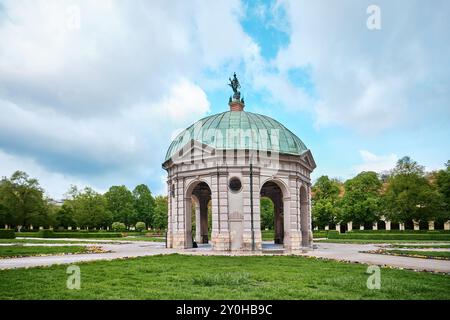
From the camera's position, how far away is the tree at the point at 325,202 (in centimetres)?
6531

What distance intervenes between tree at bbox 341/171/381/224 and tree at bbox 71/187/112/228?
162 feet

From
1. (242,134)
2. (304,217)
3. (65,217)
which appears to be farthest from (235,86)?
(65,217)

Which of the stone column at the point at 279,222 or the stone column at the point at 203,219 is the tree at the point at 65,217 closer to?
the stone column at the point at 203,219

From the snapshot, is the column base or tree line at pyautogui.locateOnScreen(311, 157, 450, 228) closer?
the column base

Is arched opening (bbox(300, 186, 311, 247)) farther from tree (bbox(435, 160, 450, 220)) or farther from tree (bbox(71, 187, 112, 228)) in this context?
tree (bbox(71, 187, 112, 228))

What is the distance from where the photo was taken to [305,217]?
31.4 meters

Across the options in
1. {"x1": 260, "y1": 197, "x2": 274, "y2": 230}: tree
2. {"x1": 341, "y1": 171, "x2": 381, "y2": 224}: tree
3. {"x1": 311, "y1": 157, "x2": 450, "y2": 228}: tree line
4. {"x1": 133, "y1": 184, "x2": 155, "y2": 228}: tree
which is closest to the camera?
{"x1": 311, "y1": 157, "x2": 450, "y2": 228}: tree line

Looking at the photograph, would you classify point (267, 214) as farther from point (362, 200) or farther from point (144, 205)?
point (144, 205)

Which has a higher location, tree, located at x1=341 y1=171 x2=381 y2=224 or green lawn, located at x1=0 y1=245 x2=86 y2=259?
tree, located at x1=341 y1=171 x2=381 y2=224

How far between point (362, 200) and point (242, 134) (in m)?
46.0

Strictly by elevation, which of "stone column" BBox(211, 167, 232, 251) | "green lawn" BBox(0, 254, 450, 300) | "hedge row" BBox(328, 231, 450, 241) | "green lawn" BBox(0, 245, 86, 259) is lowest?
"hedge row" BBox(328, 231, 450, 241)

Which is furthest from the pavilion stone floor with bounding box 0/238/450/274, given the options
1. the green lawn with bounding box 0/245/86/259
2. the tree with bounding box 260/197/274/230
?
the tree with bounding box 260/197/274/230

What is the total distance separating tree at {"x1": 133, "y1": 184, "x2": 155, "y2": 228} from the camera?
8931cm
